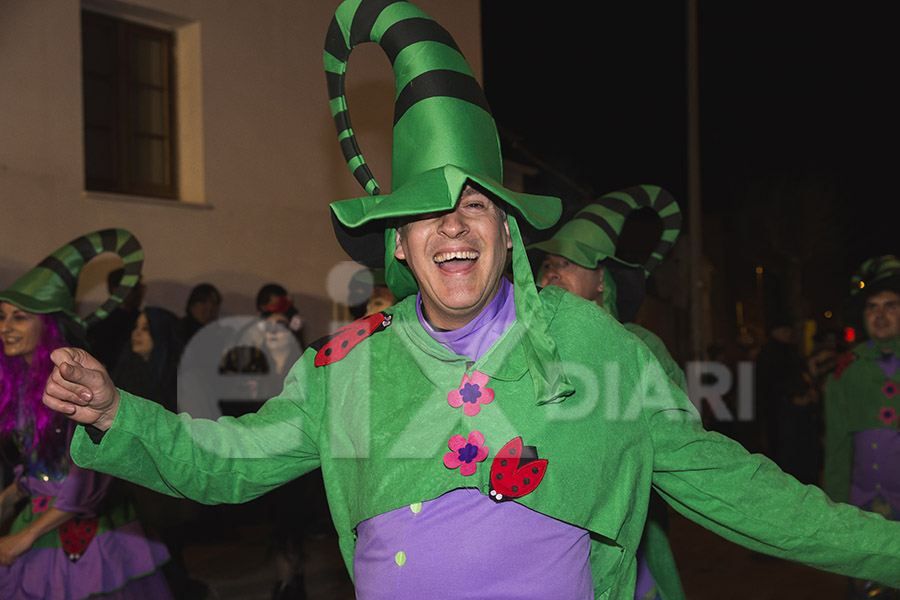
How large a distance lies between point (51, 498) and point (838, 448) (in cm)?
420

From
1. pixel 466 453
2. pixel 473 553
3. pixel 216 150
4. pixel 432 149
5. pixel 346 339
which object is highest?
pixel 216 150

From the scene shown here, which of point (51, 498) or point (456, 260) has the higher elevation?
point (456, 260)

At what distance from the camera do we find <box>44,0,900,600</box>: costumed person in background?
6.62 feet

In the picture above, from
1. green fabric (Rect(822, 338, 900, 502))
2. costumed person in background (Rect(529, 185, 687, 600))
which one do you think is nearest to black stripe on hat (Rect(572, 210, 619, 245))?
costumed person in background (Rect(529, 185, 687, 600))

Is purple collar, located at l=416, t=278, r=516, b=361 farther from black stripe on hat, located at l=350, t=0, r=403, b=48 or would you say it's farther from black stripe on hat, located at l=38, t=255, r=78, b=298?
black stripe on hat, located at l=38, t=255, r=78, b=298

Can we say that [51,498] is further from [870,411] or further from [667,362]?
[870,411]

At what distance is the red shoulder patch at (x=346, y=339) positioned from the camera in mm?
2351

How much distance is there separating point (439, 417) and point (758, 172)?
2789cm

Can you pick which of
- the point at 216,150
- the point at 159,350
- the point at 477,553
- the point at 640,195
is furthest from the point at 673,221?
the point at 216,150

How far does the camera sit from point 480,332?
2268 millimetres

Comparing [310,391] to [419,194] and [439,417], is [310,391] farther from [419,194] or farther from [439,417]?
[419,194]

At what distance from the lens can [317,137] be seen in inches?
379

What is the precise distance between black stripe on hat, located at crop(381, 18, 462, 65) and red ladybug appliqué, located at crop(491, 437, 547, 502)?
1029 millimetres

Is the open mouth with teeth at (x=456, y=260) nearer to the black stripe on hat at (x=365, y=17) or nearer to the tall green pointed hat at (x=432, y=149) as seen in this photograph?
Result: the tall green pointed hat at (x=432, y=149)
